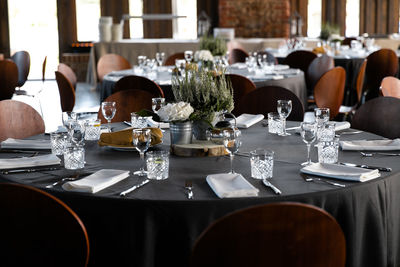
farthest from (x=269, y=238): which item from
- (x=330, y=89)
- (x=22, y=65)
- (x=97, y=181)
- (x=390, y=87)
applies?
(x=22, y=65)

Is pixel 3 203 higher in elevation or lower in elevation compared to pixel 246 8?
lower

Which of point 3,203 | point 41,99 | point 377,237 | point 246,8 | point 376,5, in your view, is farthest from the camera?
point 376,5

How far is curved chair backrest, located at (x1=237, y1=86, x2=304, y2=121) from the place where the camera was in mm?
3885

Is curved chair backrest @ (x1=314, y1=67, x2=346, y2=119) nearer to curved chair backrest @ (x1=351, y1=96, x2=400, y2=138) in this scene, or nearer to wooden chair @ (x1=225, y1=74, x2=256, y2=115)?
wooden chair @ (x1=225, y1=74, x2=256, y2=115)

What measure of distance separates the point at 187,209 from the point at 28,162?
845 mm

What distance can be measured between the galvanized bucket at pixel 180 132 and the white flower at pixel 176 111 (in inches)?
3.0

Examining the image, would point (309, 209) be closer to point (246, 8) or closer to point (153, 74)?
point (153, 74)

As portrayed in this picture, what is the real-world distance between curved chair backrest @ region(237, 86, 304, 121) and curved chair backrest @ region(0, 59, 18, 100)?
3579mm

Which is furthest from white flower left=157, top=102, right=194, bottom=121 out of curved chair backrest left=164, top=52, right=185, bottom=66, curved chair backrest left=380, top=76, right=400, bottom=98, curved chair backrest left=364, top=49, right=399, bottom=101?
curved chair backrest left=164, top=52, right=185, bottom=66

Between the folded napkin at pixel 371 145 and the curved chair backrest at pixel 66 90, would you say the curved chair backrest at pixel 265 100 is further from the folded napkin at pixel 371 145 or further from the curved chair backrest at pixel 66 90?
the curved chair backrest at pixel 66 90

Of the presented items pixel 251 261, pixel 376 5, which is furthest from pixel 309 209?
pixel 376 5

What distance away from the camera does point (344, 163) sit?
2434mm

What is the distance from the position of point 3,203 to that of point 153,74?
404cm

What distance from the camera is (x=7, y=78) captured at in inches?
259
